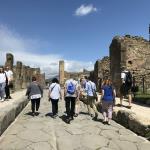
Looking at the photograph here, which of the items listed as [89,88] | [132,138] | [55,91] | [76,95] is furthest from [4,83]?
[132,138]

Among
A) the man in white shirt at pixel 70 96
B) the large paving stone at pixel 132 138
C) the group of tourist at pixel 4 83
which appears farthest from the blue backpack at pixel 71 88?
the group of tourist at pixel 4 83

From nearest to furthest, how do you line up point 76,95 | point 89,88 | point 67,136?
point 67,136 → point 76,95 → point 89,88

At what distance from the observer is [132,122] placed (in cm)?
1119

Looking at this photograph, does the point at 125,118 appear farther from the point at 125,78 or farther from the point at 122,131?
the point at 125,78

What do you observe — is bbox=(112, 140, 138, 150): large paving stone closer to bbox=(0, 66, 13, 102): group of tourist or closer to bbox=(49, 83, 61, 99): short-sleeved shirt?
→ bbox=(49, 83, 61, 99): short-sleeved shirt

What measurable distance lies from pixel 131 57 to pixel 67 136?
15.3 meters

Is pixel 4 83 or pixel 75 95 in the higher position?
pixel 4 83

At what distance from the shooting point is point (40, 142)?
9148mm

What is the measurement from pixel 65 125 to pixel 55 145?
2.59m

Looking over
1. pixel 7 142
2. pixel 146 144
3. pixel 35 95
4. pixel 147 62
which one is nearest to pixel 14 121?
pixel 35 95

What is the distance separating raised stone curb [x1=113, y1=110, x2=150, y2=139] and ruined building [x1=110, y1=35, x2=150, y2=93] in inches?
405

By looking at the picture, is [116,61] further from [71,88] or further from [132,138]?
[132,138]

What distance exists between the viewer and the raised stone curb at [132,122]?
33.9ft

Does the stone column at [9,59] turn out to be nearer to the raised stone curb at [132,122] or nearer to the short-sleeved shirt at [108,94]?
the raised stone curb at [132,122]
